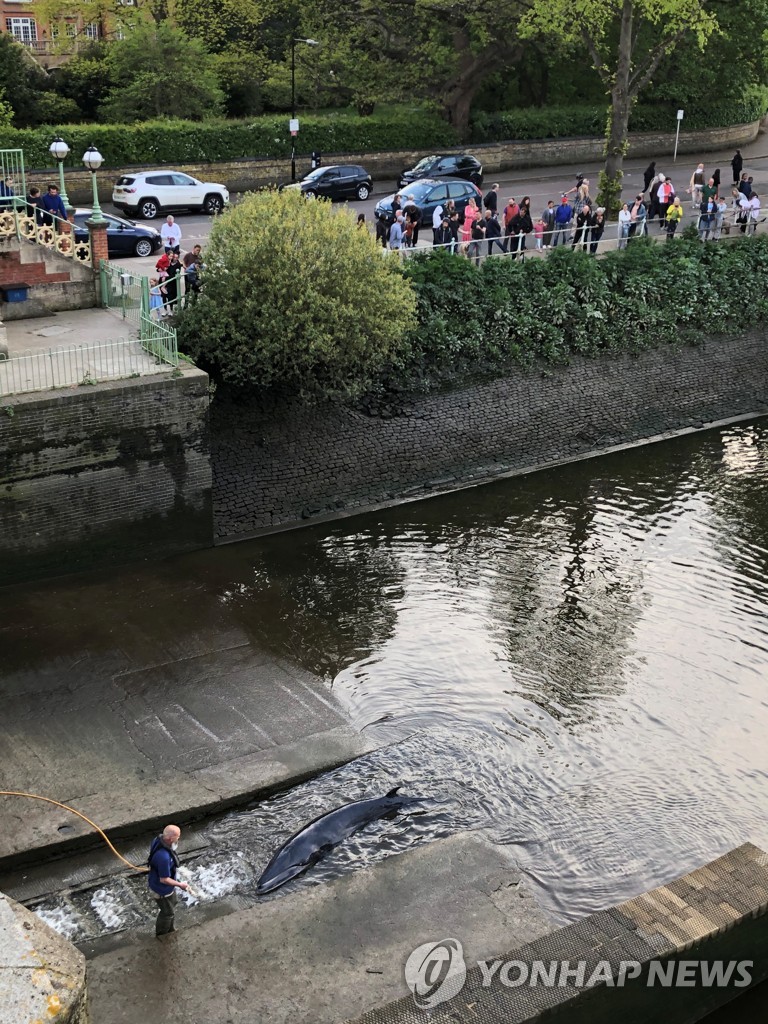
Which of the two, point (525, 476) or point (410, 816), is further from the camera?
point (525, 476)

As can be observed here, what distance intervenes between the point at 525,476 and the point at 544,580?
4.86 meters

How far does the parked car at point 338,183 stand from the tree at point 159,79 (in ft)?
24.0

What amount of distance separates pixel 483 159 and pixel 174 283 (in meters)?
23.2

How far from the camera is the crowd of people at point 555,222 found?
25.2m

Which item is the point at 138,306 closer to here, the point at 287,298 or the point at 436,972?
the point at 287,298

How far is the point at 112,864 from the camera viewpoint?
12.2m

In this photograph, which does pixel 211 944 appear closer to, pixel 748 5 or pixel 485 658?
pixel 485 658

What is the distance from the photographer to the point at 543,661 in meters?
16.6

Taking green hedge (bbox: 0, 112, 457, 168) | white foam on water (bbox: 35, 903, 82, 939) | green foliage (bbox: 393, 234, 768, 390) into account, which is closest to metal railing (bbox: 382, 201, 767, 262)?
green foliage (bbox: 393, 234, 768, 390)

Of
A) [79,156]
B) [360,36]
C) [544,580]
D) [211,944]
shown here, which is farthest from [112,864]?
[360,36]

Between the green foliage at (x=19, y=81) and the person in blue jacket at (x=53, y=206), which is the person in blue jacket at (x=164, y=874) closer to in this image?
the person in blue jacket at (x=53, y=206)

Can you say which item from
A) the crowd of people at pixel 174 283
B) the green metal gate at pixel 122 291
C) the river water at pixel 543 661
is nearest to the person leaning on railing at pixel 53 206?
the green metal gate at pixel 122 291

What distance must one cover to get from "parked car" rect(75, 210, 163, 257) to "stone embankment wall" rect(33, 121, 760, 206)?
24.5ft

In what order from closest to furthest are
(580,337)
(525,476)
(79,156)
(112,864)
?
(112,864), (525,476), (580,337), (79,156)
